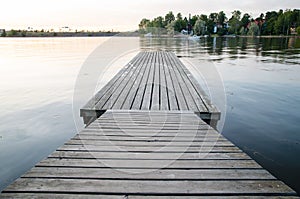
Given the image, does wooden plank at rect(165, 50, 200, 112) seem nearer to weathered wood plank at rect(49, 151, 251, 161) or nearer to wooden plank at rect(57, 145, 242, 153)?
wooden plank at rect(57, 145, 242, 153)

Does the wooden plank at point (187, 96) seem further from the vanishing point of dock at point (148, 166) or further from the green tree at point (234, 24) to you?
the green tree at point (234, 24)

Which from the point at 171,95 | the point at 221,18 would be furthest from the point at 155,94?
the point at 221,18

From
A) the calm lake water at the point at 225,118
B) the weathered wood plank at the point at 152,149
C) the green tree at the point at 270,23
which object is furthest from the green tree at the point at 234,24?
the weathered wood plank at the point at 152,149

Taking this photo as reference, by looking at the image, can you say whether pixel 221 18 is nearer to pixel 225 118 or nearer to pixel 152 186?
pixel 225 118

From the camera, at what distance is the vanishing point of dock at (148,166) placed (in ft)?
6.25

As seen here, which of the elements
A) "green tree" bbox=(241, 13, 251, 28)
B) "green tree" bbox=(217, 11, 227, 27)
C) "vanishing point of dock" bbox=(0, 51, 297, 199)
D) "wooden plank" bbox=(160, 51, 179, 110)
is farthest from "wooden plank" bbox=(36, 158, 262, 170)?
"green tree" bbox=(217, 11, 227, 27)

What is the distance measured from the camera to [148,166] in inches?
90.0

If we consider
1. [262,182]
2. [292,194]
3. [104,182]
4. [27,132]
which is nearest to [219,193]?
[262,182]

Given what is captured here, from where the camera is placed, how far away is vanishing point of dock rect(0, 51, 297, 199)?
191cm

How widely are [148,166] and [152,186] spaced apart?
32 centimetres

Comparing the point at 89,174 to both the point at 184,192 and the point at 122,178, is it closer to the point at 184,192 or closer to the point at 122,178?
the point at 122,178

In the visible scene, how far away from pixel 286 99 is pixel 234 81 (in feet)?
9.65

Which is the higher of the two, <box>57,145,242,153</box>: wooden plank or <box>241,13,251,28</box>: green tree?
<box>241,13,251,28</box>: green tree

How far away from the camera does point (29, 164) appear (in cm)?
398
